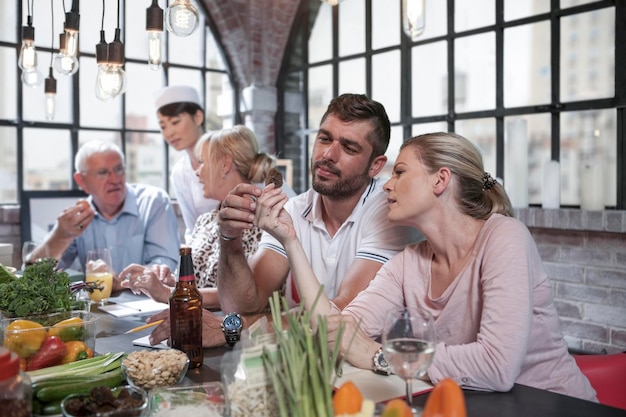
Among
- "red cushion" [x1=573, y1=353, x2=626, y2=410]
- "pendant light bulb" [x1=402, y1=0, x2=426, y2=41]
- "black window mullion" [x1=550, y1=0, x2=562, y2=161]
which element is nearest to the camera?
"red cushion" [x1=573, y1=353, x2=626, y2=410]

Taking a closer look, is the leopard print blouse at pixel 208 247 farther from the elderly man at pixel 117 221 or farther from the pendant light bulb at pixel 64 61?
the pendant light bulb at pixel 64 61

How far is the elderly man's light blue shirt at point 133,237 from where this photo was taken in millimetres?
3539

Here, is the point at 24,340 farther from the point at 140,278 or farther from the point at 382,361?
the point at 140,278

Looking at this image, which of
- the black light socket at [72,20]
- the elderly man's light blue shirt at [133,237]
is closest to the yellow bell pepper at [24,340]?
the black light socket at [72,20]

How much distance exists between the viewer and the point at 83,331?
1.52 metres

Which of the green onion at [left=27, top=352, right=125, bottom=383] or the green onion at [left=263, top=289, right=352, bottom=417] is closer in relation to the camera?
the green onion at [left=263, top=289, right=352, bottom=417]

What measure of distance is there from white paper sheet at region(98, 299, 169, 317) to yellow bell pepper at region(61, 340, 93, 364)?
2.31 feet

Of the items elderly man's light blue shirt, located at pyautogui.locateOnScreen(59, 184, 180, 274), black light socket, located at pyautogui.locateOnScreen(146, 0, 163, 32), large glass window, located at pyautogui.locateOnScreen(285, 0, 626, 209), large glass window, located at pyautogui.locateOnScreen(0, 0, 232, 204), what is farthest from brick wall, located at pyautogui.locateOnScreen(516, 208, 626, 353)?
large glass window, located at pyautogui.locateOnScreen(0, 0, 232, 204)

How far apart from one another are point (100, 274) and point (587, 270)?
2.71 metres

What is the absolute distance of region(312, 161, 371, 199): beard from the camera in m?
2.20

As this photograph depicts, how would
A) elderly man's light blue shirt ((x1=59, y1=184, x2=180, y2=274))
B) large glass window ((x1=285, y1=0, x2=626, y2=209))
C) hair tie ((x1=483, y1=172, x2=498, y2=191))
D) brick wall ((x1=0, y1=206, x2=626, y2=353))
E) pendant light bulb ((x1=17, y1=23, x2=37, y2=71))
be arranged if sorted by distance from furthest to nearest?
1. large glass window ((x1=285, y1=0, x2=626, y2=209))
2. elderly man's light blue shirt ((x1=59, y1=184, x2=180, y2=274))
3. brick wall ((x1=0, y1=206, x2=626, y2=353))
4. pendant light bulb ((x1=17, y1=23, x2=37, y2=71))
5. hair tie ((x1=483, y1=172, x2=498, y2=191))

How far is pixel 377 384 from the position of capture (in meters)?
1.31

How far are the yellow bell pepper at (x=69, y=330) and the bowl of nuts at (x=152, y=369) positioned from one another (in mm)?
262

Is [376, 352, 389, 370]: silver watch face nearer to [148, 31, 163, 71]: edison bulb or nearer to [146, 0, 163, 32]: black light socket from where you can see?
[146, 0, 163, 32]: black light socket
